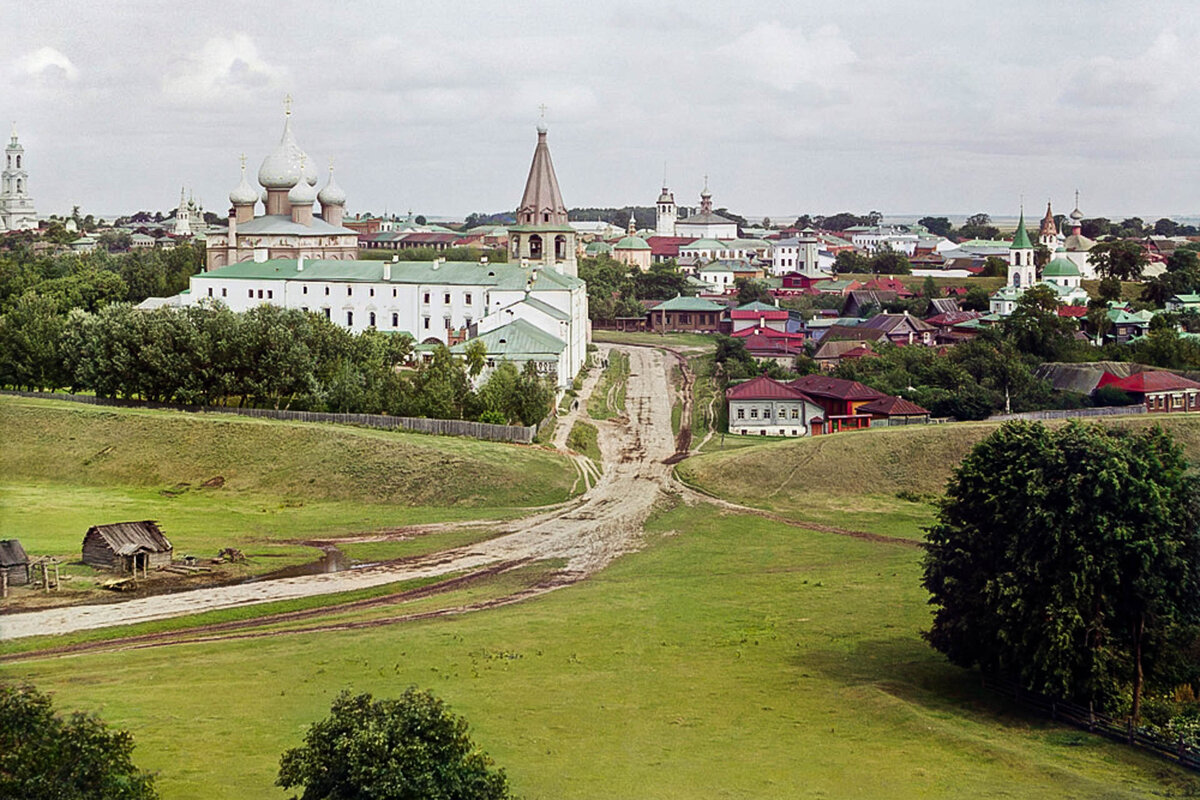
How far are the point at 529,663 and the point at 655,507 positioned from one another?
1857 centimetres

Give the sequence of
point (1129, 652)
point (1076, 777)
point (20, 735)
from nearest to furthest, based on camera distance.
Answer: point (20, 735)
point (1076, 777)
point (1129, 652)

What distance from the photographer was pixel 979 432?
4800 centimetres

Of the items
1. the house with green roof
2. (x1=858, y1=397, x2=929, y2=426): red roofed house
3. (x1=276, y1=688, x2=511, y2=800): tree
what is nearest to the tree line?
(x1=858, y1=397, x2=929, y2=426): red roofed house

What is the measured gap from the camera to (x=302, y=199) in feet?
266

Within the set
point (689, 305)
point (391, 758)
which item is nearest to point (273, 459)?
point (391, 758)

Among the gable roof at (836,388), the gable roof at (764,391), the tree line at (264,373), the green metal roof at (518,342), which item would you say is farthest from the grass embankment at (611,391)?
the gable roof at (836,388)

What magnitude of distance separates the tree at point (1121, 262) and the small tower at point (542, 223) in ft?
159

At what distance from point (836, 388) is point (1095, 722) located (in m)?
36.6

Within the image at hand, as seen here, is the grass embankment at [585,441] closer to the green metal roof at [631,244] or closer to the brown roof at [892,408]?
the brown roof at [892,408]

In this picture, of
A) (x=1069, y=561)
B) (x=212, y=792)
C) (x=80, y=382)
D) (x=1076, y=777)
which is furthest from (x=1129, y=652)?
(x=80, y=382)

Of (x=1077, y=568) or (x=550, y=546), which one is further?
(x=550, y=546)

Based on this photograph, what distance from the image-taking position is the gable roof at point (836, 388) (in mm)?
57438

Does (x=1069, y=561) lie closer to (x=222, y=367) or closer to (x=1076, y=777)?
(x=1076, y=777)

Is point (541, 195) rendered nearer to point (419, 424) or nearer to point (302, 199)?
point (302, 199)
